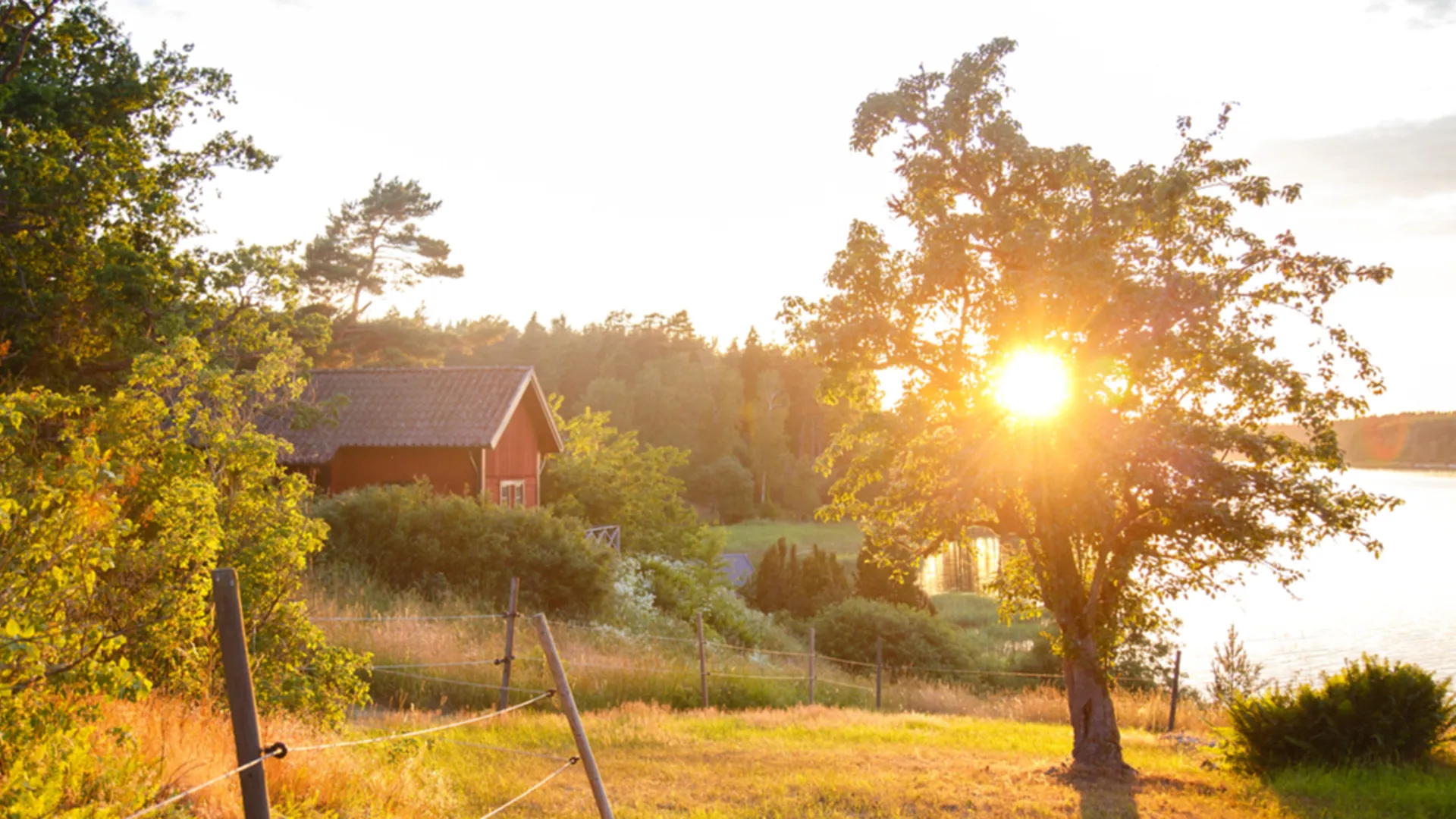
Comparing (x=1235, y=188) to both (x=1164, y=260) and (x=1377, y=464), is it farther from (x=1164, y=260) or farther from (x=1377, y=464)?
(x=1377, y=464)

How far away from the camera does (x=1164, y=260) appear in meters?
11.4

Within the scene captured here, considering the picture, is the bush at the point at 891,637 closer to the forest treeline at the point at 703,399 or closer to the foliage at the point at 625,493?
the foliage at the point at 625,493

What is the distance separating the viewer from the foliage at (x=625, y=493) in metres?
34.9

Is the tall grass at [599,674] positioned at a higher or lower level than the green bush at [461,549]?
lower

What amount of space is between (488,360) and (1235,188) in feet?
288

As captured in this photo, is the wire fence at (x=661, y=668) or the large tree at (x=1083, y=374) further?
the wire fence at (x=661, y=668)

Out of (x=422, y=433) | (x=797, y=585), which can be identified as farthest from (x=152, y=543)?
(x=797, y=585)

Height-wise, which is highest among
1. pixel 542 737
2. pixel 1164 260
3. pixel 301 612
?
pixel 1164 260

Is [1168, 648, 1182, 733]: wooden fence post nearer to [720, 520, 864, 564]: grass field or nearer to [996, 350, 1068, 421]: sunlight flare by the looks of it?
[996, 350, 1068, 421]: sunlight flare

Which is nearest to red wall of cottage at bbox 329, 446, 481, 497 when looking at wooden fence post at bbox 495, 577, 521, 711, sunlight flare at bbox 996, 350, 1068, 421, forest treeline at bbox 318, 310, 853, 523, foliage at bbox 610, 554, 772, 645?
foliage at bbox 610, 554, 772, 645

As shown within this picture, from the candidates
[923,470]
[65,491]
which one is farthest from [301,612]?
[923,470]

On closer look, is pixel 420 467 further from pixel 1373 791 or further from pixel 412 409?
pixel 1373 791

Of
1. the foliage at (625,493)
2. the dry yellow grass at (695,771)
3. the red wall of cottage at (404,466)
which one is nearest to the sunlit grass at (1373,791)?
the dry yellow grass at (695,771)

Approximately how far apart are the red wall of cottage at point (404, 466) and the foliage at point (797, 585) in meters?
14.2
